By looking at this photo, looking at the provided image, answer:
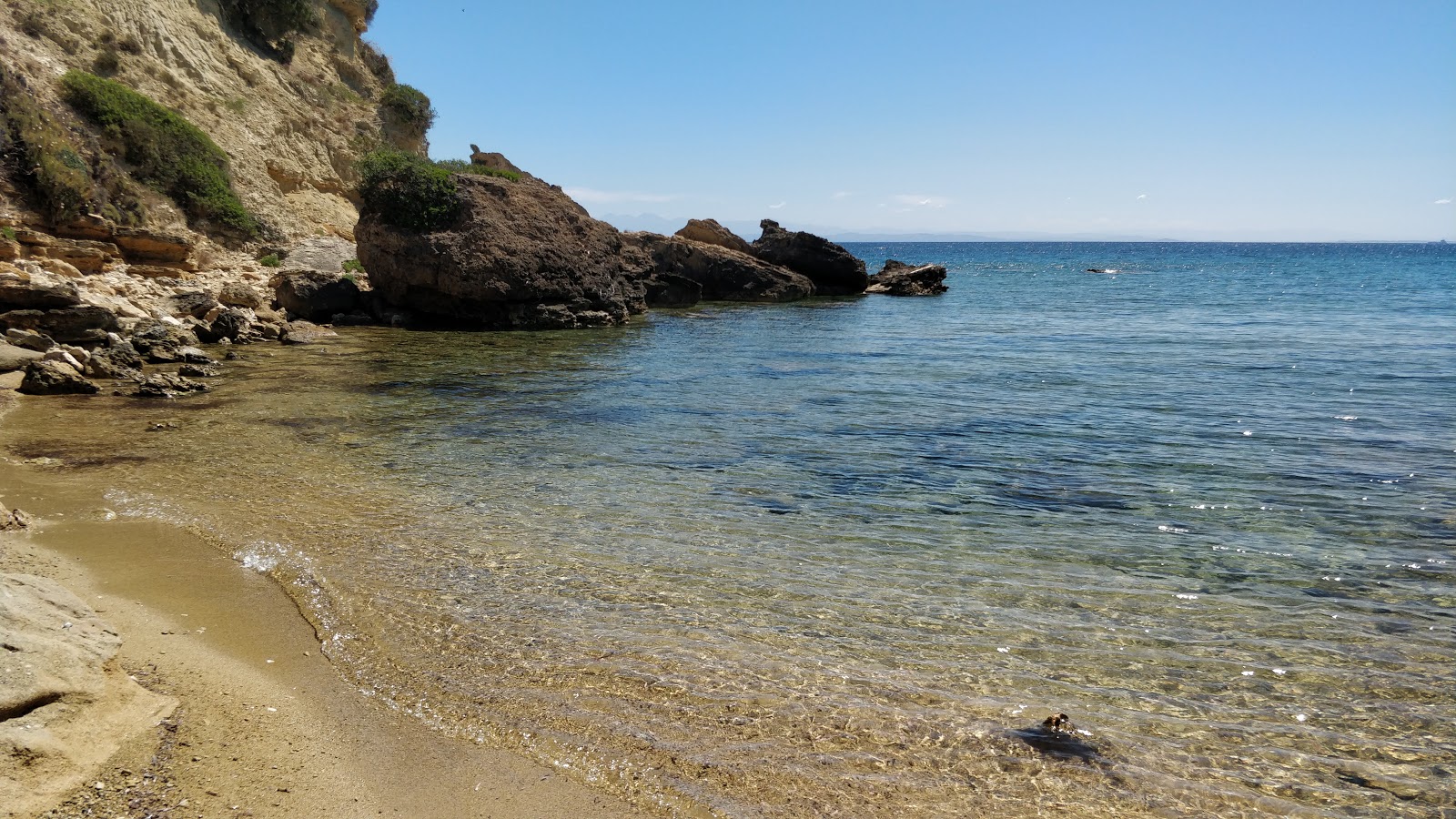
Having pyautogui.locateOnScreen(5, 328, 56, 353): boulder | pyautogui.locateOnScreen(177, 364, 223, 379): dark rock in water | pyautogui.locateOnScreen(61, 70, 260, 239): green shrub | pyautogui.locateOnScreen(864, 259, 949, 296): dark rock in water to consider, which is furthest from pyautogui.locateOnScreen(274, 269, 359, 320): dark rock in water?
pyautogui.locateOnScreen(864, 259, 949, 296): dark rock in water

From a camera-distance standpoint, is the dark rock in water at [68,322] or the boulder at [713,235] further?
the boulder at [713,235]

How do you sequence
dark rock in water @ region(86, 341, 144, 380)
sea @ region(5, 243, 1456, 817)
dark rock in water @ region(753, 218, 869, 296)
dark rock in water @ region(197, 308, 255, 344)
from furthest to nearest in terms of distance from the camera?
dark rock in water @ region(753, 218, 869, 296), dark rock in water @ region(197, 308, 255, 344), dark rock in water @ region(86, 341, 144, 380), sea @ region(5, 243, 1456, 817)

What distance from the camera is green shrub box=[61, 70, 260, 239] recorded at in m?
25.2

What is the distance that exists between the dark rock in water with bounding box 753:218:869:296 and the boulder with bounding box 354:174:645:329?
55.2ft

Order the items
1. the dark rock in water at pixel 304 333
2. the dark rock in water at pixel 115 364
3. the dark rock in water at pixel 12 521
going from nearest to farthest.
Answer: the dark rock in water at pixel 12 521, the dark rock in water at pixel 115 364, the dark rock in water at pixel 304 333

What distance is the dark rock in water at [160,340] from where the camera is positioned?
54.9ft

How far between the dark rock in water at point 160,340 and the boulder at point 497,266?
841 centimetres

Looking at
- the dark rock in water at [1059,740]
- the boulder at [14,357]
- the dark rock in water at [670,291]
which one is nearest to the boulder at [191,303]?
the boulder at [14,357]

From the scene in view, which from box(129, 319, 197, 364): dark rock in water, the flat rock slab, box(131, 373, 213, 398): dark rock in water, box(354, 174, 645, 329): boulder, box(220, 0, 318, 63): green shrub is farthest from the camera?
box(220, 0, 318, 63): green shrub

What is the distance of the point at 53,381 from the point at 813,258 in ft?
117

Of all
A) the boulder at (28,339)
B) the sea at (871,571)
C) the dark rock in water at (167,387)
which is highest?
the boulder at (28,339)

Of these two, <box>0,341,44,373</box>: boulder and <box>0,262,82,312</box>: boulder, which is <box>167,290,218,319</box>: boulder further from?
<box>0,341,44,373</box>: boulder

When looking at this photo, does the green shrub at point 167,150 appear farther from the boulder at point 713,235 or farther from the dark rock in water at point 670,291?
the boulder at point 713,235

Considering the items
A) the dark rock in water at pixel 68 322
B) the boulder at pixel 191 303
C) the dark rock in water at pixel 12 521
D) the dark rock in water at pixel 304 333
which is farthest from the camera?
the dark rock in water at pixel 304 333
